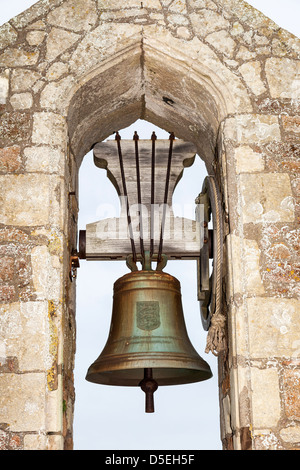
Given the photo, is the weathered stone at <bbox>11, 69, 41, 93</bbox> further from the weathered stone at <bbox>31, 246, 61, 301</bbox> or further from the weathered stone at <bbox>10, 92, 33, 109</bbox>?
the weathered stone at <bbox>31, 246, 61, 301</bbox>

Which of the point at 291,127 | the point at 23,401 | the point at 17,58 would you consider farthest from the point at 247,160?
the point at 23,401

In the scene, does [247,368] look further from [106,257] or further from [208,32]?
[208,32]

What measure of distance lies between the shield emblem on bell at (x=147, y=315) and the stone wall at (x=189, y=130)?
0.40 metres

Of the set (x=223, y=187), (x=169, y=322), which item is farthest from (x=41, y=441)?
(x=223, y=187)

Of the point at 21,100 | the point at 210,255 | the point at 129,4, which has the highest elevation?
the point at 129,4

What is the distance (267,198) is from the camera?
3615 millimetres

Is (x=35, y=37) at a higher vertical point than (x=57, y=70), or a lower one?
higher

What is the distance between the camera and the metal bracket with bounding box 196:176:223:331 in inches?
145

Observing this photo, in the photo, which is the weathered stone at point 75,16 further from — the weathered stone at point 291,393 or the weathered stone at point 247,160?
the weathered stone at point 291,393

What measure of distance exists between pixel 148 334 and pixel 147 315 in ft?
0.39

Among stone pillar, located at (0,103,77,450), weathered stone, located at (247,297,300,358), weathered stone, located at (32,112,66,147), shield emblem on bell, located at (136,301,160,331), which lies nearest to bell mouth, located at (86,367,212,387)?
stone pillar, located at (0,103,77,450)

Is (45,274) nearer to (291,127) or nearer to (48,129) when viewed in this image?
(48,129)

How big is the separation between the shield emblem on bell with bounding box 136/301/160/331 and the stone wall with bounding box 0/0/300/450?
404 millimetres

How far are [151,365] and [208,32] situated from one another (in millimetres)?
1976
